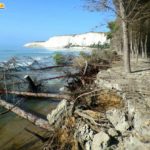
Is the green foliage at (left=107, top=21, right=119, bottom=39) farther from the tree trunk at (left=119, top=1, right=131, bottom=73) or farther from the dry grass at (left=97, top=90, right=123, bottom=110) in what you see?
the dry grass at (left=97, top=90, right=123, bottom=110)

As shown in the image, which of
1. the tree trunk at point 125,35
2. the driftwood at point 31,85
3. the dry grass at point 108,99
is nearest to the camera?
the dry grass at point 108,99

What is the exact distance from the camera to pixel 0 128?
1069 centimetres

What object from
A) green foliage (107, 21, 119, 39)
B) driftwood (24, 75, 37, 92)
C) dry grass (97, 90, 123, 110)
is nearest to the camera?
dry grass (97, 90, 123, 110)

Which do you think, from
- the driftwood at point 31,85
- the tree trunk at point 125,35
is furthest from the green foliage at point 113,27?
the tree trunk at point 125,35

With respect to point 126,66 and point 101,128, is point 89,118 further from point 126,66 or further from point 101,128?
point 126,66

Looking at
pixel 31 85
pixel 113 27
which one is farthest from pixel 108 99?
pixel 113 27

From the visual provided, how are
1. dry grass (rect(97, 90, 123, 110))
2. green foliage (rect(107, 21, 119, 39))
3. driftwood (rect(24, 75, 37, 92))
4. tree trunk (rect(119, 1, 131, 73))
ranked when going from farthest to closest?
green foliage (rect(107, 21, 119, 39)) → driftwood (rect(24, 75, 37, 92)) → tree trunk (rect(119, 1, 131, 73)) → dry grass (rect(97, 90, 123, 110))

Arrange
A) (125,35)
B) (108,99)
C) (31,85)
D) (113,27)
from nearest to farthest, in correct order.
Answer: (108,99), (125,35), (31,85), (113,27)

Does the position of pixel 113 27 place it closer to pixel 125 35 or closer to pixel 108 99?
Answer: pixel 125 35

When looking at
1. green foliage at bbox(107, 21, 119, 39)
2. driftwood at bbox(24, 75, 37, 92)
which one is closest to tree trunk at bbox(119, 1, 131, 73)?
driftwood at bbox(24, 75, 37, 92)

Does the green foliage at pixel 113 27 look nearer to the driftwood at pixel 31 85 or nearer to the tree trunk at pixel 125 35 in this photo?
the driftwood at pixel 31 85

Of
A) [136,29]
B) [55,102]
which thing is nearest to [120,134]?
[55,102]

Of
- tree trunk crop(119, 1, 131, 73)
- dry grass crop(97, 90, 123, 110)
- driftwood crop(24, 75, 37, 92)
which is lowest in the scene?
driftwood crop(24, 75, 37, 92)

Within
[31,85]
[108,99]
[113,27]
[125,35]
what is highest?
[113,27]
